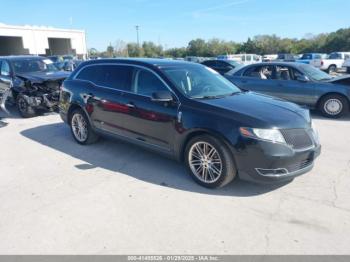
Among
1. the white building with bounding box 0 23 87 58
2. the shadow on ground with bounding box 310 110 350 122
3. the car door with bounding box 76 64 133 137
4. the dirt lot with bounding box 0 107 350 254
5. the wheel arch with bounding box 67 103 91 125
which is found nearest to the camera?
the dirt lot with bounding box 0 107 350 254

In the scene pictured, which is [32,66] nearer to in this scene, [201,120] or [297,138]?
[201,120]

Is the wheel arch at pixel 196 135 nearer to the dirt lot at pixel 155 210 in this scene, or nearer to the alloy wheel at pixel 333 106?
the dirt lot at pixel 155 210

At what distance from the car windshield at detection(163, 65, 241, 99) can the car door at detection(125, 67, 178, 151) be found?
24 centimetres

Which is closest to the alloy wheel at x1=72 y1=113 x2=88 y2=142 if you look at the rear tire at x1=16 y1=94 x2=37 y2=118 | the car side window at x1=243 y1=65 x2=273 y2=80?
the rear tire at x1=16 y1=94 x2=37 y2=118

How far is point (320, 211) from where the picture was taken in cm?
369

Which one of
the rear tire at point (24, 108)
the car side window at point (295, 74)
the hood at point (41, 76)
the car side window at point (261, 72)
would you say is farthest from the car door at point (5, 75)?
the car side window at point (295, 74)

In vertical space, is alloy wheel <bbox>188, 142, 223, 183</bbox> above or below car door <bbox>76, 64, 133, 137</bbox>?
below

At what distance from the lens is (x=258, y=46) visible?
71938 millimetres

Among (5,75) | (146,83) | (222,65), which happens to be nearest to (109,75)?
(146,83)

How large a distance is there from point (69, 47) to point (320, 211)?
7061 centimetres

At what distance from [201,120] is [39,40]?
6308 cm

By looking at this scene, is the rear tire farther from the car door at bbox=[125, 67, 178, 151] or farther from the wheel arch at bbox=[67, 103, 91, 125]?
the car door at bbox=[125, 67, 178, 151]

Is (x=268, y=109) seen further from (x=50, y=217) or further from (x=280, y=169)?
(x=50, y=217)

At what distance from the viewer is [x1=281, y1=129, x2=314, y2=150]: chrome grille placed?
3.95 meters
